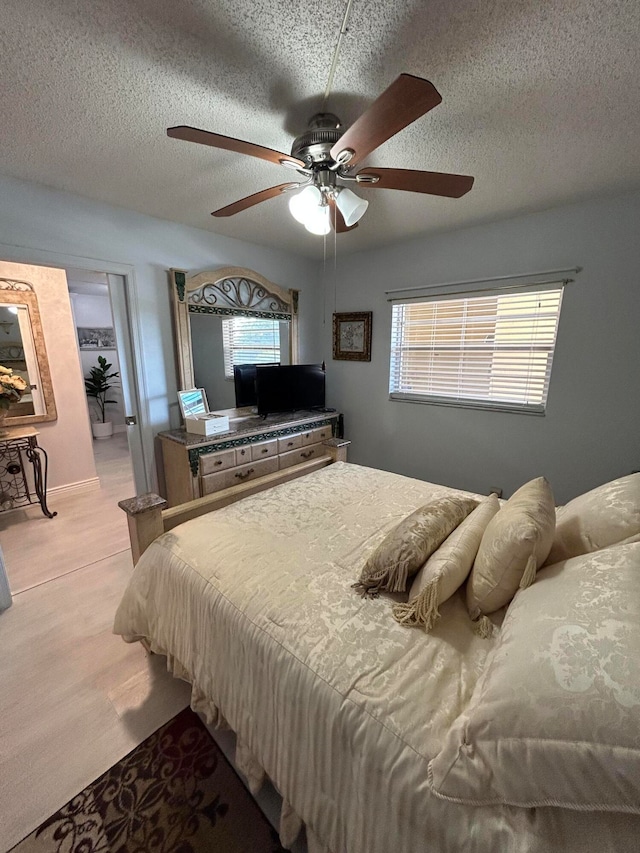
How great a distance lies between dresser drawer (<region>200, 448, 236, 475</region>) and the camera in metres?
2.61

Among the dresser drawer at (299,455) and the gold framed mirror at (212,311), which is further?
the dresser drawer at (299,455)

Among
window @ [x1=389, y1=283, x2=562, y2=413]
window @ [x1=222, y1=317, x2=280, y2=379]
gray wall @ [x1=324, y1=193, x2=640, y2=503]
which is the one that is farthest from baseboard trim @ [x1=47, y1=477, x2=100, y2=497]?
window @ [x1=389, y1=283, x2=562, y2=413]

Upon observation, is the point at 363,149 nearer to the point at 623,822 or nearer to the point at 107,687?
the point at 623,822

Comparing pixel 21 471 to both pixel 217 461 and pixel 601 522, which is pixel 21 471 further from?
pixel 601 522

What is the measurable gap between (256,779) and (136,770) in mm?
500

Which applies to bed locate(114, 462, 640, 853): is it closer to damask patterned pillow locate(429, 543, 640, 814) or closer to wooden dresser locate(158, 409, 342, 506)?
damask patterned pillow locate(429, 543, 640, 814)

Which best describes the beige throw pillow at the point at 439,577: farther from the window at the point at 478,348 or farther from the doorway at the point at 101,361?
the doorway at the point at 101,361

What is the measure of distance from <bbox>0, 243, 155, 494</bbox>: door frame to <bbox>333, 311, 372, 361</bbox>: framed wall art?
1.93 meters

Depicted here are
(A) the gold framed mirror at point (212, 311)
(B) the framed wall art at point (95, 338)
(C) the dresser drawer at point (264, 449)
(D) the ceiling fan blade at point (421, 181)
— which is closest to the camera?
(D) the ceiling fan blade at point (421, 181)

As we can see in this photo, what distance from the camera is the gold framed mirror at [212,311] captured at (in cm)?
281

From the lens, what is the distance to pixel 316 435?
3.48 m

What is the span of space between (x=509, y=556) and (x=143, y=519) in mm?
1468

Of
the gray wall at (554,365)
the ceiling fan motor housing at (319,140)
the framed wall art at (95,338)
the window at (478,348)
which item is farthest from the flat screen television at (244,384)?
the framed wall art at (95,338)

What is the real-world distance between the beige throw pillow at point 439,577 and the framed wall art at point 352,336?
8.31ft
